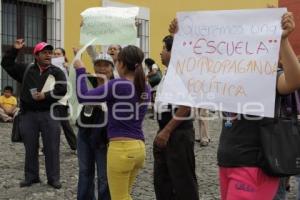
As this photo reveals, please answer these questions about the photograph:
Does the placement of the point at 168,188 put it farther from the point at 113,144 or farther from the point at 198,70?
the point at 198,70

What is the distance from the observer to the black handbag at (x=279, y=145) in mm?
3268

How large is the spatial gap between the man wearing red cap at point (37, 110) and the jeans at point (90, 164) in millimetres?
1098

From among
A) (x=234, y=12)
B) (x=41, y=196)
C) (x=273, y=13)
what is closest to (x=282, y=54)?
(x=273, y=13)

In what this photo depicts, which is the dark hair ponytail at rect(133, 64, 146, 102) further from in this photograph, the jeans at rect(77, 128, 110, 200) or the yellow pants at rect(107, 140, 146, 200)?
the jeans at rect(77, 128, 110, 200)

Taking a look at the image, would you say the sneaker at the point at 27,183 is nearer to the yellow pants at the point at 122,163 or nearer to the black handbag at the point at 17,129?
the black handbag at the point at 17,129

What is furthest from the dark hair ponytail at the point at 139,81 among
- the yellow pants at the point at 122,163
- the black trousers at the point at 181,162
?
the black trousers at the point at 181,162

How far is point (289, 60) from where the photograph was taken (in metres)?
3.18

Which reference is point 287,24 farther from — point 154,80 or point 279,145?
point 154,80

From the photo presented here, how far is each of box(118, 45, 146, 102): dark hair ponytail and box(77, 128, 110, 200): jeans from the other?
0.84m

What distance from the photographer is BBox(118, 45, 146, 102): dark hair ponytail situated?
14.0 ft

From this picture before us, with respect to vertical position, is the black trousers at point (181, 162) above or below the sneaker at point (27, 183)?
above

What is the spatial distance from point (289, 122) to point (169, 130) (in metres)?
1.30

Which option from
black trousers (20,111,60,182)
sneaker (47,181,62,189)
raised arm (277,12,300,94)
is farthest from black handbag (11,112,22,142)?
raised arm (277,12,300,94)

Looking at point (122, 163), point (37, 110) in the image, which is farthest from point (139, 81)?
point (37, 110)
